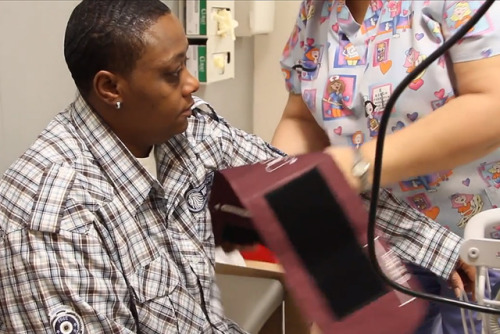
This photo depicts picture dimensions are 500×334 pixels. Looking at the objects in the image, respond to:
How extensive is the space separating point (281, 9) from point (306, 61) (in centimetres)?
126

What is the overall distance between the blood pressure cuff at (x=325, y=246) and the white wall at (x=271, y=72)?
1620 mm

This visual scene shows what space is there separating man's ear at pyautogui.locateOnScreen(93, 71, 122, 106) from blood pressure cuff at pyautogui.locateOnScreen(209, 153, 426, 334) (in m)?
0.29

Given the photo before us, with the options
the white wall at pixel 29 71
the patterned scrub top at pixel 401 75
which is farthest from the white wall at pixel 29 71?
the patterned scrub top at pixel 401 75

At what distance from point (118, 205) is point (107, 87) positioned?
Result: 0.17 m

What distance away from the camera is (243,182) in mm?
676

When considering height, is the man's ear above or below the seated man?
above

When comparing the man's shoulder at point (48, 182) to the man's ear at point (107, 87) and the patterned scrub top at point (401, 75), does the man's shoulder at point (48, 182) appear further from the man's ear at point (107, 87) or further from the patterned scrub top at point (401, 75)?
the patterned scrub top at point (401, 75)

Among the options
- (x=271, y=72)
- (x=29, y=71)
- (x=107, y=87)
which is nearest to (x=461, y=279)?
Result: (x=107, y=87)

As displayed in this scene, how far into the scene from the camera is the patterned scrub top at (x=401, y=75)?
2.59ft

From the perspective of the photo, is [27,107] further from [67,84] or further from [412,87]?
[412,87]

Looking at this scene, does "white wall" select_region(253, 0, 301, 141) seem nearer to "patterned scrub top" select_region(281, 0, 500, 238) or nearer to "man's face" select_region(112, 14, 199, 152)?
"patterned scrub top" select_region(281, 0, 500, 238)

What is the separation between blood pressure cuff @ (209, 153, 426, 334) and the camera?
620 mm

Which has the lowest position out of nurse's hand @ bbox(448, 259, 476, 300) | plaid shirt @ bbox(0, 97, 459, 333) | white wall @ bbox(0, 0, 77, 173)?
nurse's hand @ bbox(448, 259, 476, 300)

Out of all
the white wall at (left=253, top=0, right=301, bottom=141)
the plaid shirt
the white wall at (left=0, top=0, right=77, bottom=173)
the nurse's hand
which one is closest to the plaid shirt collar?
the plaid shirt
